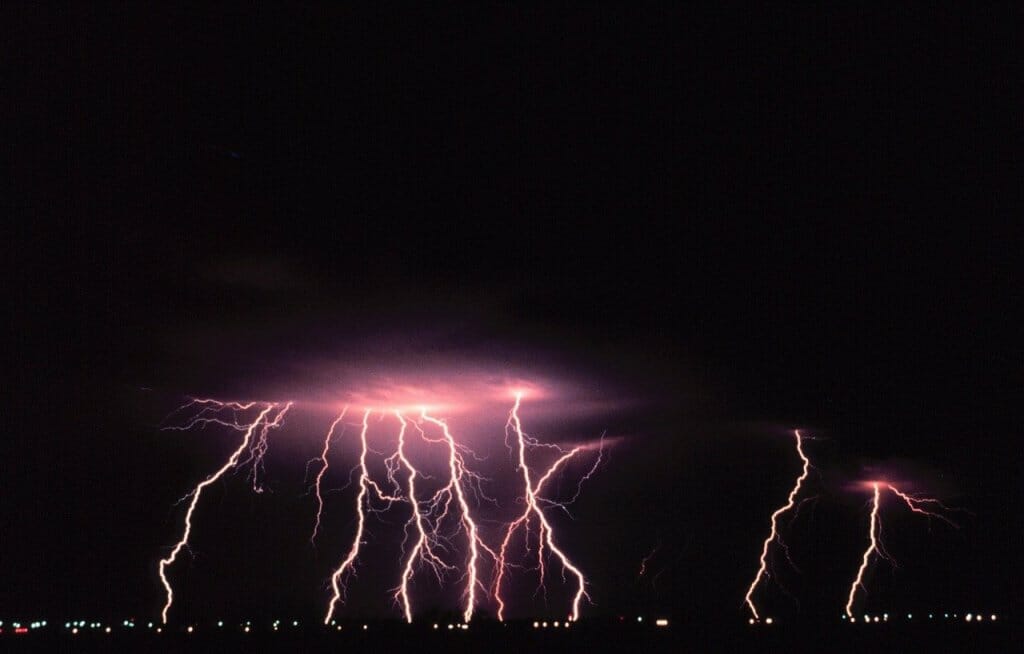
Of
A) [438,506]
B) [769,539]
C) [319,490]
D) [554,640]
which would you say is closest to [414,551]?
[438,506]

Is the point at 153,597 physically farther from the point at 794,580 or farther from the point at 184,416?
the point at 794,580

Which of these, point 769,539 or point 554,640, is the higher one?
point 769,539

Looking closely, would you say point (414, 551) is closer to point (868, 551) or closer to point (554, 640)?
point (554, 640)

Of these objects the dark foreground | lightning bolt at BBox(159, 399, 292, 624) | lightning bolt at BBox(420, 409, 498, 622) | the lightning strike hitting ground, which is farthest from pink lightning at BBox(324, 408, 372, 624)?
the lightning strike hitting ground

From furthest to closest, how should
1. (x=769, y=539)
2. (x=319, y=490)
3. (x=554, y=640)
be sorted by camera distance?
(x=769, y=539), (x=319, y=490), (x=554, y=640)

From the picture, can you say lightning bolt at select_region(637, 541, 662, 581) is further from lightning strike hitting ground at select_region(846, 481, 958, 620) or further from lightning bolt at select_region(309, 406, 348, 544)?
lightning bolt at select_region(309, 406, 348, 544)

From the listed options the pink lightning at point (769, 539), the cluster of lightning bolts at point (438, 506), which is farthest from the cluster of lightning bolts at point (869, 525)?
the cluster of lightning bolts at point (438, 506)

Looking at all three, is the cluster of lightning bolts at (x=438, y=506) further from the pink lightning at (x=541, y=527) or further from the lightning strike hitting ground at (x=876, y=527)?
the lightning strike hitting ground at (x=876, y=527)
